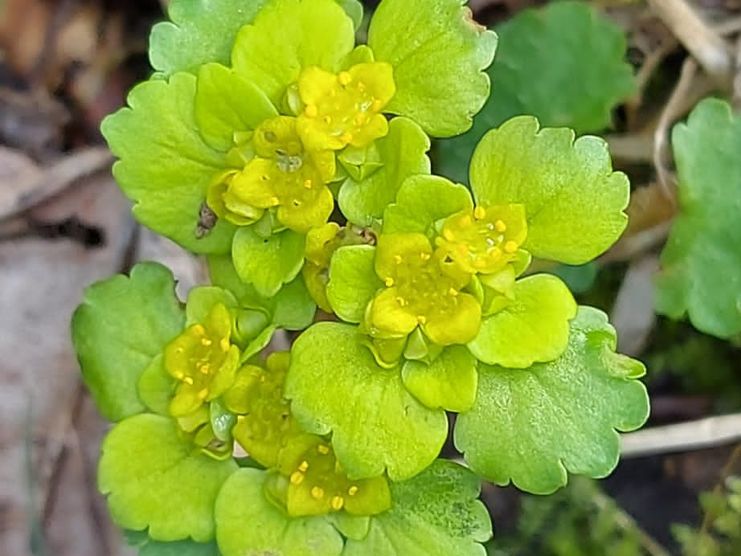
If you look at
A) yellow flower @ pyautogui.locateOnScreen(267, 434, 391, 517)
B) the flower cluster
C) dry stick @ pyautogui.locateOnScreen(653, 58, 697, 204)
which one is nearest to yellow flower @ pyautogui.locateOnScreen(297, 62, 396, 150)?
the flower cluster

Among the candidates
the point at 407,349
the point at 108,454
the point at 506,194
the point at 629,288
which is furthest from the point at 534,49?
the point at 108,454

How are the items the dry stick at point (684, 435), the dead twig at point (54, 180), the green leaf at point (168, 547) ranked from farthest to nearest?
the dead twig at point (54, 180) < the dry stick at point (684, 435) < the green leaf at point (168, 547)

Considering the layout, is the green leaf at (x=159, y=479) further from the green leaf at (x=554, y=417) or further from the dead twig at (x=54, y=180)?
the dead twig at (x=54, y=180)

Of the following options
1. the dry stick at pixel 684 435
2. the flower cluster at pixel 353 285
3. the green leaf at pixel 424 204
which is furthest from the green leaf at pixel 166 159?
the dry stick at pixel 684 435

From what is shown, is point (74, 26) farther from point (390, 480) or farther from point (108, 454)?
Result: point (390, 480)

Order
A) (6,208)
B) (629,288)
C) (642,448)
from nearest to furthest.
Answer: (642,448), (629,288), (6,208)

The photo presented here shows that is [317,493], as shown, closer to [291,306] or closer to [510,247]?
[291,306]
